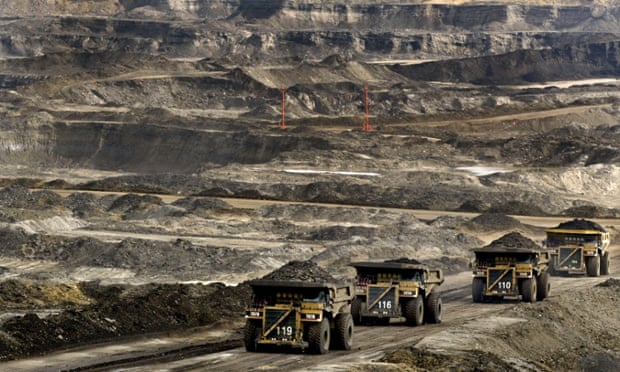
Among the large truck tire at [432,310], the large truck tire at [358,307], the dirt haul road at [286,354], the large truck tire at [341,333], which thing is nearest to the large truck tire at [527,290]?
the dirt haul road at [286,354]

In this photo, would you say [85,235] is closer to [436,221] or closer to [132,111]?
[436,221]

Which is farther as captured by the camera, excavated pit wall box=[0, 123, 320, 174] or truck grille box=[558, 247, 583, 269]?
excavated pit wall box=[0, 123, 320, 174]

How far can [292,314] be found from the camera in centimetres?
2489

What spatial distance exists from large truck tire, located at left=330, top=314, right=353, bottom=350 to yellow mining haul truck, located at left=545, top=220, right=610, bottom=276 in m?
16.6

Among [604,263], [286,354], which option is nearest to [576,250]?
[604,263]

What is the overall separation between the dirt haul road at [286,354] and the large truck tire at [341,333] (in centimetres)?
25

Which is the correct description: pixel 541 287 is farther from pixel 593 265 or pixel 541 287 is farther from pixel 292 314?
pixel 292 314

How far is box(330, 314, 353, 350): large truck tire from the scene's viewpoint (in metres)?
25.8

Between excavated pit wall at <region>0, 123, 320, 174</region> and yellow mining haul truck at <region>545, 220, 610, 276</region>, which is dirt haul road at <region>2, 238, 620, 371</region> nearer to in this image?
yellow mining haul truck at <region>545, 220, 610, 276</region>

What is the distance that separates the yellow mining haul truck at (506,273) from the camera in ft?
112

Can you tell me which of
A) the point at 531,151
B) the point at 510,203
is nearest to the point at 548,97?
the point at 531,151

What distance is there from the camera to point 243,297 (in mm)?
34188

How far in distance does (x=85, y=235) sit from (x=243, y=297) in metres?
17.9

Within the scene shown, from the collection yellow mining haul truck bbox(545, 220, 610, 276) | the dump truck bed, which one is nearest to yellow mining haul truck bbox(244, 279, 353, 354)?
the dump truck bed
